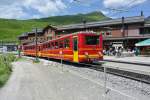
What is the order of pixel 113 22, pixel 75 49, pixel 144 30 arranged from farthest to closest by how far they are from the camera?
1. pixel 113 22
2. pixel 144 30
3. pixel 75 49

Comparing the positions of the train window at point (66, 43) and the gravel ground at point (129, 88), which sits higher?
the train window at point (66, 43)

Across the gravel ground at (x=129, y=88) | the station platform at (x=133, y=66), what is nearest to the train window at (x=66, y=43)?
the station platform at (x=133, y=66)

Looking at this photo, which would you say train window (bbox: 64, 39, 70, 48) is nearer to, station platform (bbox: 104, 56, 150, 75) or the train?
the train

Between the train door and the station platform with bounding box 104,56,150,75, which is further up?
the train door

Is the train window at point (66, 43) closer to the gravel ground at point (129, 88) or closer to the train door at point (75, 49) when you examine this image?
the train door at point (75, 49)

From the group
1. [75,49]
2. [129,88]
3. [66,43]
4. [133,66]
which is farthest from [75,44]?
[129,88]

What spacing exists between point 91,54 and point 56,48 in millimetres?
8317

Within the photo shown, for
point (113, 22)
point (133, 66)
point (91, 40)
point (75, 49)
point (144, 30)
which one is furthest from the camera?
point (113, 22)

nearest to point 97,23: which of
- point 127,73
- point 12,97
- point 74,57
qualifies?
point 74,57

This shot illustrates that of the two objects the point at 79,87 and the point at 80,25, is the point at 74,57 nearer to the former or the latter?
the point at 79,87

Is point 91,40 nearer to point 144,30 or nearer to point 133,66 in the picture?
point 133,66

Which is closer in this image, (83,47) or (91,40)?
(83,47)

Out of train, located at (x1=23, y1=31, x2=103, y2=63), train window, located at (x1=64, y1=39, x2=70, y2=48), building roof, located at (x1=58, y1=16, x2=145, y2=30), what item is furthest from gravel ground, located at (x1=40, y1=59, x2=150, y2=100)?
building roof, located at (x1=58, y1=16, x2=145, y2=30)

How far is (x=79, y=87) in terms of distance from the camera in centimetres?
1514
